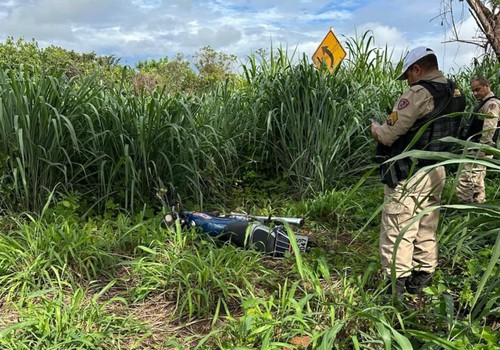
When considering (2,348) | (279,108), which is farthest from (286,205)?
(2,348)

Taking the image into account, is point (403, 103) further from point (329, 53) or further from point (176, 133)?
point (329, 53)

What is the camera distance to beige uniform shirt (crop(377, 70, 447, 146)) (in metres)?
2.42

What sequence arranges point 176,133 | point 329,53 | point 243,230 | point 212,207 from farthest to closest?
point 329,53 < point 212,207 < point 176,133 < point 243,230

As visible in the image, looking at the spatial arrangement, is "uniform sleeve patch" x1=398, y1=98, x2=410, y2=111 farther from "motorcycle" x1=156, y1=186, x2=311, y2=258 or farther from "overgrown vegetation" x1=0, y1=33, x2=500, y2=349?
"motorcycle" x1=156, y1=186, x2=311, y2=258

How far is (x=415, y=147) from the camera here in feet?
8.35

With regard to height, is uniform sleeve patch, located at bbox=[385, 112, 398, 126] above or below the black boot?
above

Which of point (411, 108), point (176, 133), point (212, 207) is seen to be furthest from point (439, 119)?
point (212, 207)

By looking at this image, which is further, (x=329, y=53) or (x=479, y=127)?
(x=329, y=53)

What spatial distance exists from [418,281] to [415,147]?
0.78m

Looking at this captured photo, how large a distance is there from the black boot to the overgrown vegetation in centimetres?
10

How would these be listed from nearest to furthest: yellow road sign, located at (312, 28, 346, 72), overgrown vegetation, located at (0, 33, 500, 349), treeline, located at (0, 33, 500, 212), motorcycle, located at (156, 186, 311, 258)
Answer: overgrown vegetation, located at (0, 33, 500, 349) → motorcycle, located at (156, 186, 311, 258) → treeline, located at (0, 33, 500, 212) → yellow road sign, located at (312, 28, 346, 72)

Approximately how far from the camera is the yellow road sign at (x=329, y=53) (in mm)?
4861

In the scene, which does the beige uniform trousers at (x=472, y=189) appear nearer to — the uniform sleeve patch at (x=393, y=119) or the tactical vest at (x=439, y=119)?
the tactical vest at (x=439, y=119)

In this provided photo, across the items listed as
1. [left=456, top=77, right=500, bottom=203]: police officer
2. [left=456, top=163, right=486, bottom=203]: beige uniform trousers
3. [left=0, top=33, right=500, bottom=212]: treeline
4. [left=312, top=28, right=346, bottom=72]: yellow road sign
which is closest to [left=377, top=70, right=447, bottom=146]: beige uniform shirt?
[left=0, top=33, right=500, bottom=212]: treeline
